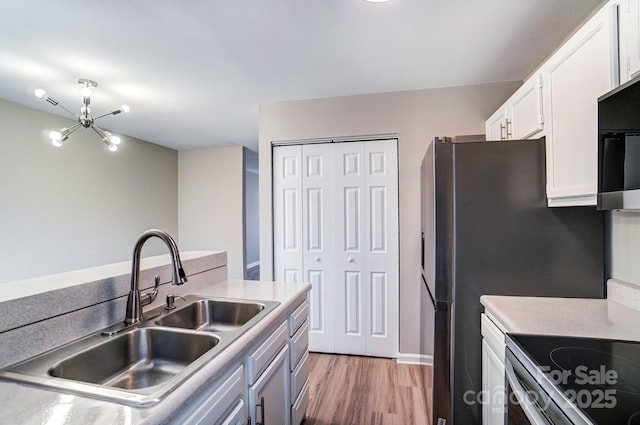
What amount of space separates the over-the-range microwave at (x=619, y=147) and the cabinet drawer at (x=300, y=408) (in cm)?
174

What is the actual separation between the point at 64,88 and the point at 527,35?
12.4ft

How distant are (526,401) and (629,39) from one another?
1.30m

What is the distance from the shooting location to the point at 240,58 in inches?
86.5

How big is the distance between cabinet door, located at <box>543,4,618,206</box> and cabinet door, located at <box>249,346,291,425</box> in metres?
1.56

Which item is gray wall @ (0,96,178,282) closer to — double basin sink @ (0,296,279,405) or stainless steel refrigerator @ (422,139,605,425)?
double basin sink @ (0,296,279,405)

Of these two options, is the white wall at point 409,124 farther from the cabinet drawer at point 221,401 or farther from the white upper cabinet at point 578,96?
the cabinet drawer at point 221,401

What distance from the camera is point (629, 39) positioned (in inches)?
40.8

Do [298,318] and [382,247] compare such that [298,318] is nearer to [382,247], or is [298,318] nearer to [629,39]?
[382,247]

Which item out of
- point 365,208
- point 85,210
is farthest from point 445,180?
point 85,210

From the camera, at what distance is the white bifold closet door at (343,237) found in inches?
113

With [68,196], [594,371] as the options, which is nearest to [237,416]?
[594,371]

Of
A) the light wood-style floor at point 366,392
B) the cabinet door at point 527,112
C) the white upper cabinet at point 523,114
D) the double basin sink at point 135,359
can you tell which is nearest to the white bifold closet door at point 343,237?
the light wood-style floor at point 366,392

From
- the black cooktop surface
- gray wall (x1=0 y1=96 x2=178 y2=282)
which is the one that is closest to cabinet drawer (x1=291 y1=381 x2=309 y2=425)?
the black cooktop surface

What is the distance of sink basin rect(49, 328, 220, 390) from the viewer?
1.04m
